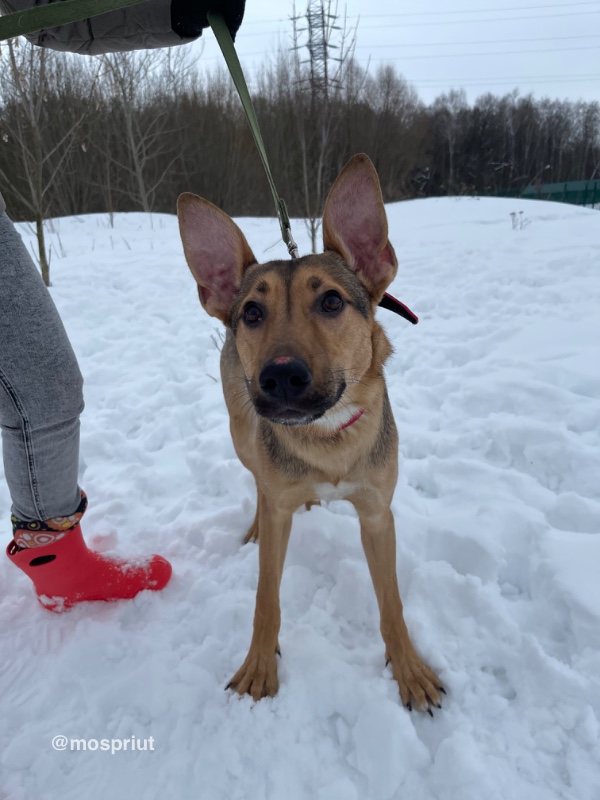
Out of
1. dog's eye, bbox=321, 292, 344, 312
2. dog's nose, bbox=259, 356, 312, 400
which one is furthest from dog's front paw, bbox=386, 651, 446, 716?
dog's eye, bbox=321, 292, 344, 312

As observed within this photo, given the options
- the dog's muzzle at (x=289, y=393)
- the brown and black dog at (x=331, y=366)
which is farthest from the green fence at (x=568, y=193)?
the dog's muzzle at (x=289, y=393)

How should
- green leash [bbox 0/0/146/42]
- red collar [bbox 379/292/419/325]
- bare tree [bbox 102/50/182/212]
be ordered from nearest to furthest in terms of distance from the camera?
1. green leash [bbox 0/0/146/42]
2. red collar [bbox 379/292/419/325]
3. bare tree [bbox 102/50/182/212]

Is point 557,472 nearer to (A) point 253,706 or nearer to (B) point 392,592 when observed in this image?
(B) point 392,592

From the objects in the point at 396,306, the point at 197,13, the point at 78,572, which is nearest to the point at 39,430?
the point at 78,572

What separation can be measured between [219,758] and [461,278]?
746 centimetres

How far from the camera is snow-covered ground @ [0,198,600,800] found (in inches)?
60.6

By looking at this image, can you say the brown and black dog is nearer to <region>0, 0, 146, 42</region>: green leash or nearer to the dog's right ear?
the dog's right ear

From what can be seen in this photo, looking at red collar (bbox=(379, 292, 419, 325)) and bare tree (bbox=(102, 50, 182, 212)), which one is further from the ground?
bare tree (bbox=(102, 50, 182, 212))

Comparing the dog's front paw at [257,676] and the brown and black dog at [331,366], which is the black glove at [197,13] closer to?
the brown and black dog at [331,366]

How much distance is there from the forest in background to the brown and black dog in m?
6.17

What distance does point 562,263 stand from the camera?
23.5 ft

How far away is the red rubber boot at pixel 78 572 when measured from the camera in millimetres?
1914

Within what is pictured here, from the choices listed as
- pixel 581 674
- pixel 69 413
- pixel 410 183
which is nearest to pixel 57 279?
pixel 69 413

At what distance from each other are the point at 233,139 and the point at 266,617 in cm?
3055
